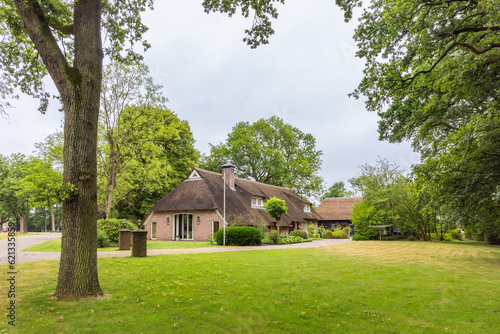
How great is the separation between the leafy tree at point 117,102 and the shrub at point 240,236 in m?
8.22

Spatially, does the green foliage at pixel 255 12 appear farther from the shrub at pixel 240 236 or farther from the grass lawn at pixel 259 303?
the shrub at pixel 240 236

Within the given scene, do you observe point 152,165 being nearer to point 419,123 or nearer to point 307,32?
point 307,32

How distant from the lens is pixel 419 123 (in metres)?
13.5

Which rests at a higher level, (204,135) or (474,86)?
(204,135)

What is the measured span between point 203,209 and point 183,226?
2891 mm

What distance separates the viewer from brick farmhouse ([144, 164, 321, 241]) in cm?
2564

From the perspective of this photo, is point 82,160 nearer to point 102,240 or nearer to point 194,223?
point 102,240

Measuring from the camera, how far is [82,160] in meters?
5.77

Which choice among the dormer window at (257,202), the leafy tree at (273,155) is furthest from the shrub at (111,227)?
the leafy tree at (273,155)

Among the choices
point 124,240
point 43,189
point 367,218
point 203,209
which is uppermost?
point 43,189

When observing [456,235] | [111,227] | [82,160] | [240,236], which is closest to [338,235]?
[456,235]

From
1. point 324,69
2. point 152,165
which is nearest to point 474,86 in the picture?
point 324,69

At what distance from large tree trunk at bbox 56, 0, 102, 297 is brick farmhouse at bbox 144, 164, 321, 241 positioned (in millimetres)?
18115

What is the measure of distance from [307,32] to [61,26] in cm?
827
